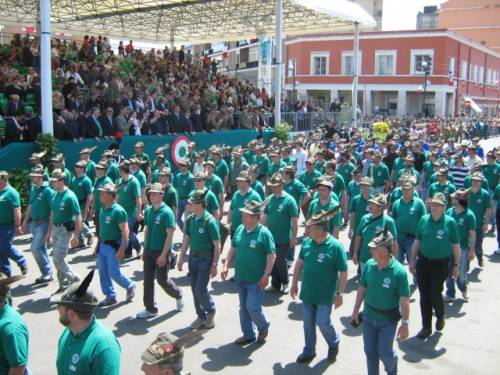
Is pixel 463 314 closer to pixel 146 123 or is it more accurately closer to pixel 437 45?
pixel 146 123

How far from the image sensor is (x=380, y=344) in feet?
18.1

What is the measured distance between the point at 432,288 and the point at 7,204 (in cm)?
633

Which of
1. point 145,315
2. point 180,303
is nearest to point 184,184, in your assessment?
point 180,303

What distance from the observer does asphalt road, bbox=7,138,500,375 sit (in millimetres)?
6367

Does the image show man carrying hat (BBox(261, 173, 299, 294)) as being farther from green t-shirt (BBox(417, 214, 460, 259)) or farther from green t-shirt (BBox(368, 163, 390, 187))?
green t-shirt (BBox(368, 163, 390, 187))

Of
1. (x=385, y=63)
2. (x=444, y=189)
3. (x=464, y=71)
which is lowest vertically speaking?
(x=444, y=189)

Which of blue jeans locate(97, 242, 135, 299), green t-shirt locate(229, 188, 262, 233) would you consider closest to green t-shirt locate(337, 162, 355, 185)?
green t-shirt locate(229, 188, 262, 233)

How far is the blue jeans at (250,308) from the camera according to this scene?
665cm

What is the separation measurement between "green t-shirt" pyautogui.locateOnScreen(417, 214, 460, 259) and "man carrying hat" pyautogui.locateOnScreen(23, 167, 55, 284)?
5.58 metres

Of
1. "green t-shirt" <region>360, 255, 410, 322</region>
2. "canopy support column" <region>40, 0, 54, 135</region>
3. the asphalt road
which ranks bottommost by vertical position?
the asphalt road

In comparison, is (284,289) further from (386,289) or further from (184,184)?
(184,184)

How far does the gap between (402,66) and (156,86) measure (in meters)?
31.7

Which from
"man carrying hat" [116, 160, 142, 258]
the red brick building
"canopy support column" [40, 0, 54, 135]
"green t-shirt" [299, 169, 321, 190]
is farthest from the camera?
the red brick building

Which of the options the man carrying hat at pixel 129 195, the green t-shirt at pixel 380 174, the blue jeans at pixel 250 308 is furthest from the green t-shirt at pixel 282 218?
the green t-shirt at pixel 380 174
